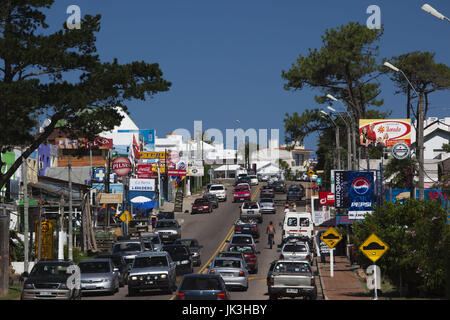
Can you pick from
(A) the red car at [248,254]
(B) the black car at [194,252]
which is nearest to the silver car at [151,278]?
(A) the red car at [248,254]

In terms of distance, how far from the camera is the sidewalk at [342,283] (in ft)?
99.6

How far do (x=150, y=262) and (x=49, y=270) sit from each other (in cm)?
497

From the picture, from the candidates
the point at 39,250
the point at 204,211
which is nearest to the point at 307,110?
the point at 204,211

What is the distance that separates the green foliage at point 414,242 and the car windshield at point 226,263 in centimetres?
491

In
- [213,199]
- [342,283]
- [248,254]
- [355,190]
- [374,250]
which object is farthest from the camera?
[213,199]

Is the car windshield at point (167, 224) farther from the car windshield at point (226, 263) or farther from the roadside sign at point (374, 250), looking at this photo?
the roadside sign at point (374, 250)

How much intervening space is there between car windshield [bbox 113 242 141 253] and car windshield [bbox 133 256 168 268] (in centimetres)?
967

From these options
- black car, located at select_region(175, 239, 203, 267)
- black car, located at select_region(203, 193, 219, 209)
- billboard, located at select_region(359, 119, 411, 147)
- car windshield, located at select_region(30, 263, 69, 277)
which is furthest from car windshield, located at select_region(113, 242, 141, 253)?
black car, located at select_region(203, 193, 219, 209)

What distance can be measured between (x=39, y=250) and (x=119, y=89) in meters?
11.5

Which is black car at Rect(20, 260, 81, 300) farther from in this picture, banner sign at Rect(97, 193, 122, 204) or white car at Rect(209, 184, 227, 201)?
white car at Rect(209, 184, 227, 201)

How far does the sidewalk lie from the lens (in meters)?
30.3

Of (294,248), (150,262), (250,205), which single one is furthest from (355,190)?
(250,205)

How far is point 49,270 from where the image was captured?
89.9 feet

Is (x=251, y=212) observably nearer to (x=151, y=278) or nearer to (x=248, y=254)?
(x=248, y=254)
